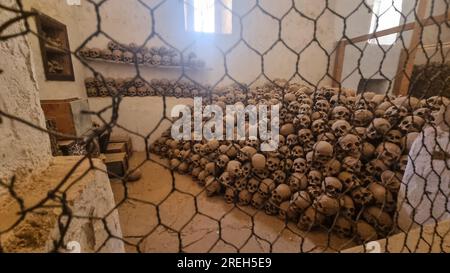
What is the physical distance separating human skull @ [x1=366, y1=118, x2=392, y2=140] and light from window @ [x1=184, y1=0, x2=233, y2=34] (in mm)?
2777

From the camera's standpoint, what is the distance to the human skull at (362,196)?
3.76ft

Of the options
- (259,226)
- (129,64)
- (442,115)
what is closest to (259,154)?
(259,226)

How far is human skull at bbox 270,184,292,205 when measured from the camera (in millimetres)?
1376

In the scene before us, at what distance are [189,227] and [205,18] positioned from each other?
318cm

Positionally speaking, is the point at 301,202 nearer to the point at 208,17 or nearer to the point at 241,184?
the point at 241,184

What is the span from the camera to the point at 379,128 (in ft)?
3.86

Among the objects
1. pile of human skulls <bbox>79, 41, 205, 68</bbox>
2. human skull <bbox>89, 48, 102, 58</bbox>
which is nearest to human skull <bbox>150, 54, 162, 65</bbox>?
pile of human skulls <bbox>79, 41, 205, 68</bbox>

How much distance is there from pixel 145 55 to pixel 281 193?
254 centimetres

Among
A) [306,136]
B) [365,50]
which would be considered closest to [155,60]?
[306,136]

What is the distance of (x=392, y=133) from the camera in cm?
119

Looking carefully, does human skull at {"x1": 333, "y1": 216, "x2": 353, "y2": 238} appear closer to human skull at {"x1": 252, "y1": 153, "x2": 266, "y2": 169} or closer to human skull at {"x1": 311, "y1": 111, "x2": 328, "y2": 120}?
human skull at {"x1": 252, "y1": 153, "x2": 266, "y2": 169}

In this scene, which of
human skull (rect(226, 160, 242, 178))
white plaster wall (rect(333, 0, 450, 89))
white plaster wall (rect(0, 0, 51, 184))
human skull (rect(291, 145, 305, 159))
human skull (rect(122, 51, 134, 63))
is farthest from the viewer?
white plaster wall (rect(333, 0, 450, 89))
